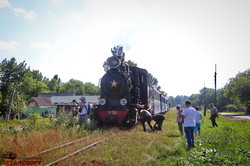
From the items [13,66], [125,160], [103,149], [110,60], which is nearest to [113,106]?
[110,60]

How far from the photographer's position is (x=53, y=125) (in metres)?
10.2

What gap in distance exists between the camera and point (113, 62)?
13023 mm

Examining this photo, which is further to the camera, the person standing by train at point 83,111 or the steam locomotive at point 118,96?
the steam locomotive at point 118,96

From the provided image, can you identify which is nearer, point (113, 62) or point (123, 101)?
point (123, 101)

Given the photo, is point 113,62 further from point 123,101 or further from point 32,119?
point 32,119

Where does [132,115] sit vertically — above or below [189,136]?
above

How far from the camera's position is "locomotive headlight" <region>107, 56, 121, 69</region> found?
12.9 metres

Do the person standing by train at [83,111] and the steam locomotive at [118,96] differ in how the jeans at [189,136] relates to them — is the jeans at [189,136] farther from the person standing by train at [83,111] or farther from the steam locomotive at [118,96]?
the person standing by train at [83,111]

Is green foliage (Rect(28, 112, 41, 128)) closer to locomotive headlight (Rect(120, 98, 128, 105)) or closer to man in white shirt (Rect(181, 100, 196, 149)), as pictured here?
locomotive headlight (Rect(120, 98, 128, 105))

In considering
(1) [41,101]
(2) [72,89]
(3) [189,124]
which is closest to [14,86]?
(3) [189,124]

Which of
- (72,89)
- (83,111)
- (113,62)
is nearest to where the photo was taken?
(83,111)

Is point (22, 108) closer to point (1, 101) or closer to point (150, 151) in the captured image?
point (1, 101)

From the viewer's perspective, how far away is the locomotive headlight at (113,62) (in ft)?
42.2

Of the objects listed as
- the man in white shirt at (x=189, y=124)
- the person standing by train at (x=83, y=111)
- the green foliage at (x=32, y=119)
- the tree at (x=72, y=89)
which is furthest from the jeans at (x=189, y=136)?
the tree at (x=72, y=89)
